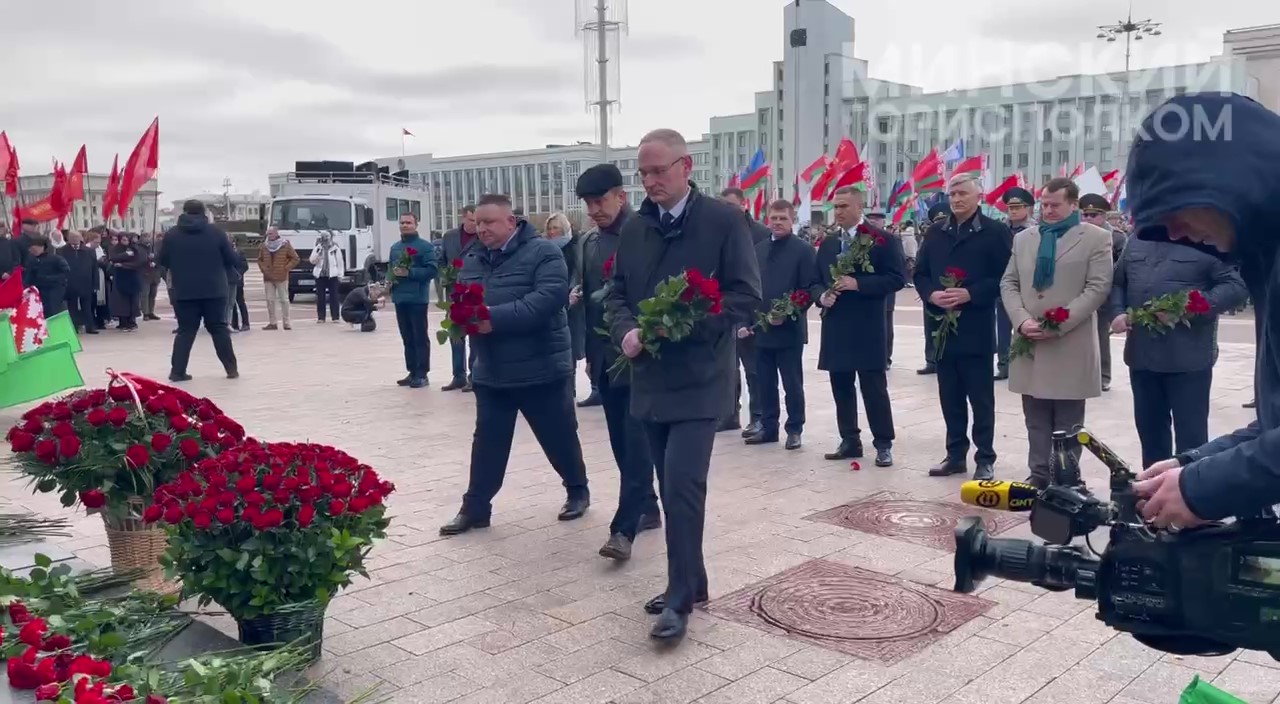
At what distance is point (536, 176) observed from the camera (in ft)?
299

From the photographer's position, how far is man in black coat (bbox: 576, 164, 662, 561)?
5551 millimetres

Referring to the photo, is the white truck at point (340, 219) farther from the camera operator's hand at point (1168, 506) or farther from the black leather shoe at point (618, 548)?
the camera operator's hand at point (1168, 506)

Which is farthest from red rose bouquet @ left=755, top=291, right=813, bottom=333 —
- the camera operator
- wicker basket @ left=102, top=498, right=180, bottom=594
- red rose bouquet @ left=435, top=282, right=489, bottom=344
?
the camera operator

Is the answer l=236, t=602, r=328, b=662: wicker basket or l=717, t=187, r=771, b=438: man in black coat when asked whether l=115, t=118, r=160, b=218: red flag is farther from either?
l=236, t=602, r=328, b=662: wicker basket

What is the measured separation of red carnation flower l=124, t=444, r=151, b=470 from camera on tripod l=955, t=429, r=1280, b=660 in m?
3.27

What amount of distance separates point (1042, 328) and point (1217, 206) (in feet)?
15.0

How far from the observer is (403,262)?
1157 centimetres

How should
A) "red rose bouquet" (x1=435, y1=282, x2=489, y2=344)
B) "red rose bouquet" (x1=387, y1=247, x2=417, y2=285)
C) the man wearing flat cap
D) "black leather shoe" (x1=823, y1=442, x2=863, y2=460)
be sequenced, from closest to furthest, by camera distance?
1. "red rose bouquet" (x1=435, y1=282, x2=489, y2=344)
2. "black leather shoe" (x1=823, y1=442, x2=863, y2=460)
3. the man wearing flat cap
4. "red rose bouquet" (x1=387, y1=247, x2=417, y2=285)

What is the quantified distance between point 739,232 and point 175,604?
2.67m

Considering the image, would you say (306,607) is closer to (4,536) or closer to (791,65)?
(4,536)

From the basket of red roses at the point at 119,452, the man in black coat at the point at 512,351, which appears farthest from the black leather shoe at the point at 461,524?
the basket of red roses at the point at 119,452

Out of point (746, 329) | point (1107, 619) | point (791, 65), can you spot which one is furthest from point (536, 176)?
point (1107, 619)

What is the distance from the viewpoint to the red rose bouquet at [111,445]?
168 inches

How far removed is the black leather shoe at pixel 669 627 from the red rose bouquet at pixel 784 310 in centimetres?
414
